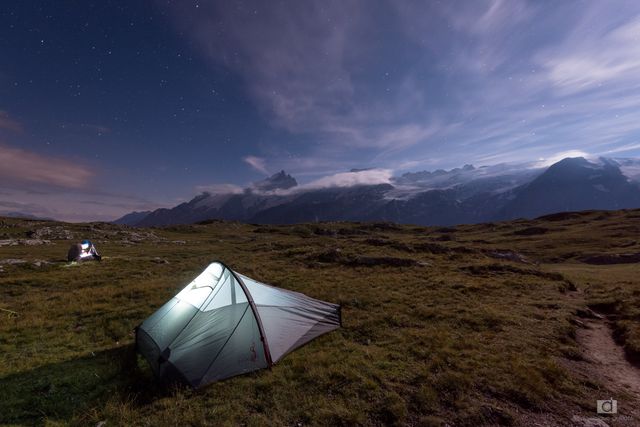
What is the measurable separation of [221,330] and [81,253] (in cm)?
3647

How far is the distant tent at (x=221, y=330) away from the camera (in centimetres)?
969

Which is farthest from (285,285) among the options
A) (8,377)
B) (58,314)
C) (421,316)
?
(8,377)

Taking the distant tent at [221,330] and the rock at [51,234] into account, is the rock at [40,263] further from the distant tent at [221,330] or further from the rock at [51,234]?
the rock at [51,234]

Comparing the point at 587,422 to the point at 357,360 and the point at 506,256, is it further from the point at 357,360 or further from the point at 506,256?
the point at 506,256

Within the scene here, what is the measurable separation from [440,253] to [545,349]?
29146 millimetres

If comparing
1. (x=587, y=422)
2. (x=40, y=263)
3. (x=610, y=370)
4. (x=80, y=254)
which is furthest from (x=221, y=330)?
(x=80, y=254)

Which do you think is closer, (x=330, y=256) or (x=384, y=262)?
(x=384, y=262)

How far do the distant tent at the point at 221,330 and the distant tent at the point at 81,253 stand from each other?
32.0 metres

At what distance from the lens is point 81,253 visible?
35.8 meters

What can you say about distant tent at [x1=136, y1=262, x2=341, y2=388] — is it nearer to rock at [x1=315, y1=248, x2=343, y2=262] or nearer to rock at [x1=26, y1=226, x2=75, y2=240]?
rock at [x1=315, y1=248, x2=343, y2=262]

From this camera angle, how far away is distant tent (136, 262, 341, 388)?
969cm

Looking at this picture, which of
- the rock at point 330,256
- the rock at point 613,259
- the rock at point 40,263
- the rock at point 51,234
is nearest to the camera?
the rock at point 40,263

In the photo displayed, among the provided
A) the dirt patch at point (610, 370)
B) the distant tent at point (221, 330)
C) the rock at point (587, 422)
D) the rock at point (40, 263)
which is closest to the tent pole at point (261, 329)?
the distant tent at point (221, 330)

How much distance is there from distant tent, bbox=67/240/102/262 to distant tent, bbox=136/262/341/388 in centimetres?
3205
